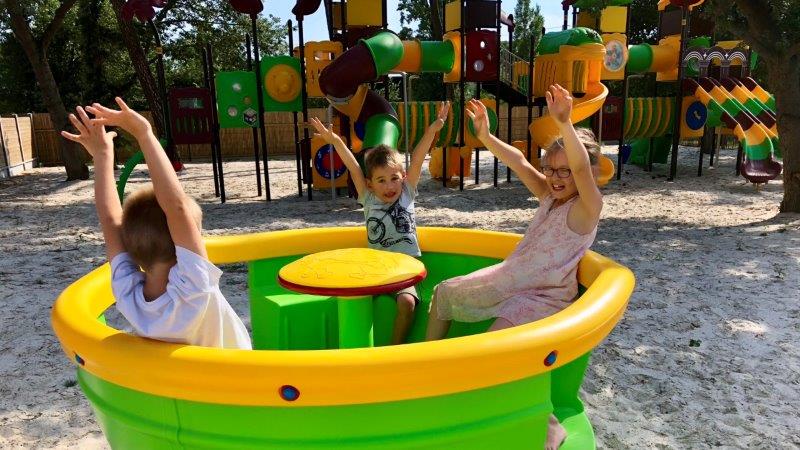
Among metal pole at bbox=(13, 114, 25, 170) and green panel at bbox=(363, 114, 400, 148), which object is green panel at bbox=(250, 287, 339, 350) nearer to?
green panel at bbox=(363, 114, 400, 148)

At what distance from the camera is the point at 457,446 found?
58.5 inches

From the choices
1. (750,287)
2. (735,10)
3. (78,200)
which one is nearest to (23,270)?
(78,200)

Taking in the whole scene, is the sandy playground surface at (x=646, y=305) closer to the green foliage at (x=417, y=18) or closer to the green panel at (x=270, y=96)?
the green panel at (x=270, y=96)

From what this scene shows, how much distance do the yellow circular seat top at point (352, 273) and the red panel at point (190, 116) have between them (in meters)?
6.64

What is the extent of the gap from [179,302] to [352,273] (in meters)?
0.82

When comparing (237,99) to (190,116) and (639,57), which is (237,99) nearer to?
(190,116)

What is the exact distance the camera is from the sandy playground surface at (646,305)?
2510mm

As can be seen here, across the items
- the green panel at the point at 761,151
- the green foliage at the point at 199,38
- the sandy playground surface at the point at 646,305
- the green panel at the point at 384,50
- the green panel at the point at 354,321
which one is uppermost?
the green foliage at the point at 199,38

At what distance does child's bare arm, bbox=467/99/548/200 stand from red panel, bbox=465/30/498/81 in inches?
266

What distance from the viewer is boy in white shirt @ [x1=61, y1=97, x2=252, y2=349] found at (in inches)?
54.9

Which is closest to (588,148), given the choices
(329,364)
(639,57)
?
(329,364)

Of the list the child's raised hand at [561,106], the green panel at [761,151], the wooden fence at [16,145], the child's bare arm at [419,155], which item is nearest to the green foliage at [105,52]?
the wooden fence at [16,145]

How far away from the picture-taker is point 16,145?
44.4 ft

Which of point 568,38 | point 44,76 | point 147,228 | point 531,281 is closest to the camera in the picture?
point 147,228
